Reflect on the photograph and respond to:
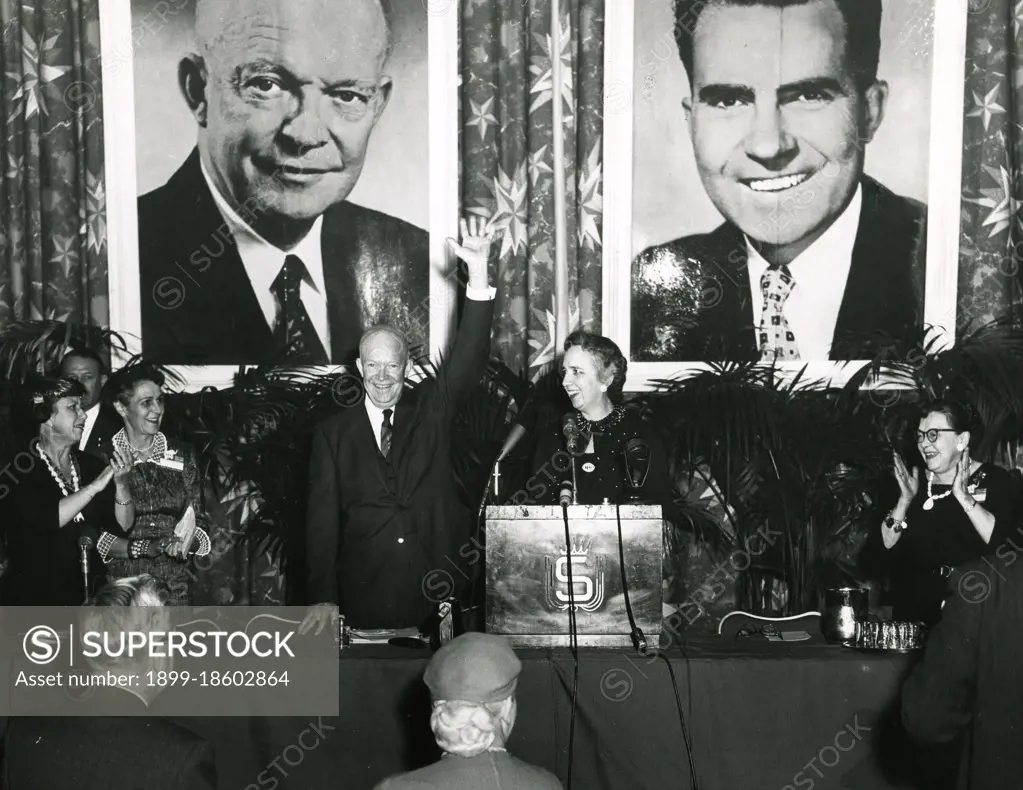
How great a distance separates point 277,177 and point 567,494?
349cm

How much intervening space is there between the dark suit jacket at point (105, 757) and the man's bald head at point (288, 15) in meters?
4.44

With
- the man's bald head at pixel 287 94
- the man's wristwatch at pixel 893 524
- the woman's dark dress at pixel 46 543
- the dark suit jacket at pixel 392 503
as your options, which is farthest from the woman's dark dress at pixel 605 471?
the man's bald head at pixel 287 94

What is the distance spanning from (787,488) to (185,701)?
3.23 m

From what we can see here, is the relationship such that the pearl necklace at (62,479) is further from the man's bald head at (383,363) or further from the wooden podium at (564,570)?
the wooden podium at (564,570)

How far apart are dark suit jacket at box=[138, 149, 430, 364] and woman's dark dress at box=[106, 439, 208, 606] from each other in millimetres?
1990

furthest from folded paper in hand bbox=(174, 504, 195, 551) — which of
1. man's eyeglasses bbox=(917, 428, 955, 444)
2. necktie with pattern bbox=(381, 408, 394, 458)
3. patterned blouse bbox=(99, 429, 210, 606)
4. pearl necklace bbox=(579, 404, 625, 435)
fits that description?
man's eyeglasses bbox=(917, 428, 955, 444)

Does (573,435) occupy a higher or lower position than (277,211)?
lower

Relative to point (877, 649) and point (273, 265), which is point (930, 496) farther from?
point (273, 265)

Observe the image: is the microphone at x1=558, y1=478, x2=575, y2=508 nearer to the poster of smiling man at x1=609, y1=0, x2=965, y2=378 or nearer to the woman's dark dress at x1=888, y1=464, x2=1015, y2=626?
the woman's dark dress at x1=888, y1=464, x2=1015, y2=626

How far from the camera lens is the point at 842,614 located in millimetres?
4008

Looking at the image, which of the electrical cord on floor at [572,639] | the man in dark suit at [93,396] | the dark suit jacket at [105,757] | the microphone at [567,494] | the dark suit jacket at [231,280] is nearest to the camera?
the dark suit jacket at [105,757]

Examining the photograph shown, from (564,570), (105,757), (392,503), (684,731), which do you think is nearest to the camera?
(105,757)

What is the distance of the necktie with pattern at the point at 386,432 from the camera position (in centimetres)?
458

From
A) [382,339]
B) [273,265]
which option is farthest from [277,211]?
[382,339]
